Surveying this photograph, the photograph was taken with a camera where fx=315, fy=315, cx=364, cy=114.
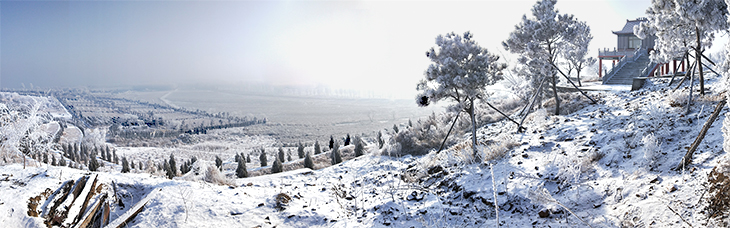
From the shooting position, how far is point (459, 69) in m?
12.5

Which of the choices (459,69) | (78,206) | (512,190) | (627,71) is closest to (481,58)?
(459,69)

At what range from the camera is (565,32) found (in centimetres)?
1497

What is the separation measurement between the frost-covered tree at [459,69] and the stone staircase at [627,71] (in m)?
18.3

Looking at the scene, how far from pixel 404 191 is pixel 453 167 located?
2494 millimetres

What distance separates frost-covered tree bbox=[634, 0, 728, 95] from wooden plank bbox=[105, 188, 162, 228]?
1688cm

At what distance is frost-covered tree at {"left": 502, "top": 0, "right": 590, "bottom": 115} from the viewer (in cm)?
1480

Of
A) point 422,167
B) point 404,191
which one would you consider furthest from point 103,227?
point 422,167

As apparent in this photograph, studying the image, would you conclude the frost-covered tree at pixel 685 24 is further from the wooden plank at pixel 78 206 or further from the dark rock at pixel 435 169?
the wooden plank at pixel 78 206

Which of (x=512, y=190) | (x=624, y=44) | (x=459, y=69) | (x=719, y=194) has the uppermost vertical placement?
(x=624, y=44)

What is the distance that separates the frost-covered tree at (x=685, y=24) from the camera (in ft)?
32.3

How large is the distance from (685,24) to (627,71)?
1905 centimetres

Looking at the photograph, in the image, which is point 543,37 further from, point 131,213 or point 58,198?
point 58,198

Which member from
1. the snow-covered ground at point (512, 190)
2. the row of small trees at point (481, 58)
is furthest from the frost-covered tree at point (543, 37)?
the snow-covered ground at point (512, 190)

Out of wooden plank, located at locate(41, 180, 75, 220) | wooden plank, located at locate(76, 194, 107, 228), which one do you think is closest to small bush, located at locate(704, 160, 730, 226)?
wooden plank, located at locate(76, 194, 107, 228)
